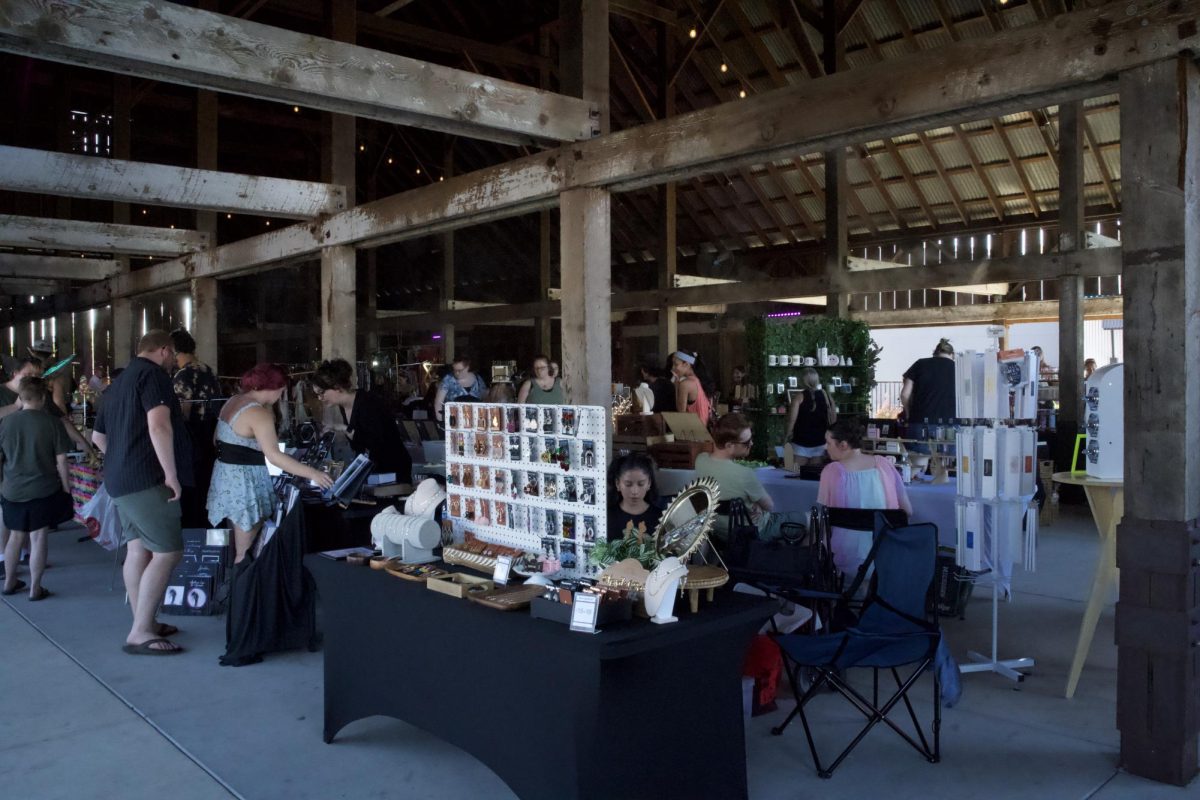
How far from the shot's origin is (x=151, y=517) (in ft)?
15.7

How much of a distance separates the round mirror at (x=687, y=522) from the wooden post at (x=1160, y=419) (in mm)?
1582

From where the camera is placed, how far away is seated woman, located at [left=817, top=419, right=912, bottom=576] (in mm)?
4574

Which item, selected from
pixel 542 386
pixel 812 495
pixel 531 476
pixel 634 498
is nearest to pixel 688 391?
pixel 542 386


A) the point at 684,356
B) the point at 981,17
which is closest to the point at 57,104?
the point at 684,356

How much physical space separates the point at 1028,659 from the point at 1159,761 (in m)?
1.27

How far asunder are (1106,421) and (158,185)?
22.3 ft

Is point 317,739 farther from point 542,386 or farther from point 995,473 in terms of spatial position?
point 542,386

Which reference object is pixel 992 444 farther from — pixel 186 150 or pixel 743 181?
pixel 186 150

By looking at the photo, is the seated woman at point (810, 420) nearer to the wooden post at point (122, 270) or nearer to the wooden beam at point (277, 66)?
the wooden beam at point (277, 66)

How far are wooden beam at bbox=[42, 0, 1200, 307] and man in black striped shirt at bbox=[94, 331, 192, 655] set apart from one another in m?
2.26

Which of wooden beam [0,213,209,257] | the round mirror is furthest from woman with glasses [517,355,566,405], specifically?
the round mirror

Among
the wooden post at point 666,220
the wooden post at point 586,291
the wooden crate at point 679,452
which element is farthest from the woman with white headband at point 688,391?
the wooden post at point 666,220

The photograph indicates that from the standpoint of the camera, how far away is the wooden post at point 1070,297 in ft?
37.1

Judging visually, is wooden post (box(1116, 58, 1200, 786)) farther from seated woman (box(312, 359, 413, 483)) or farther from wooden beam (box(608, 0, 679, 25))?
wooden beam (box(608, 0, 679, 25))
